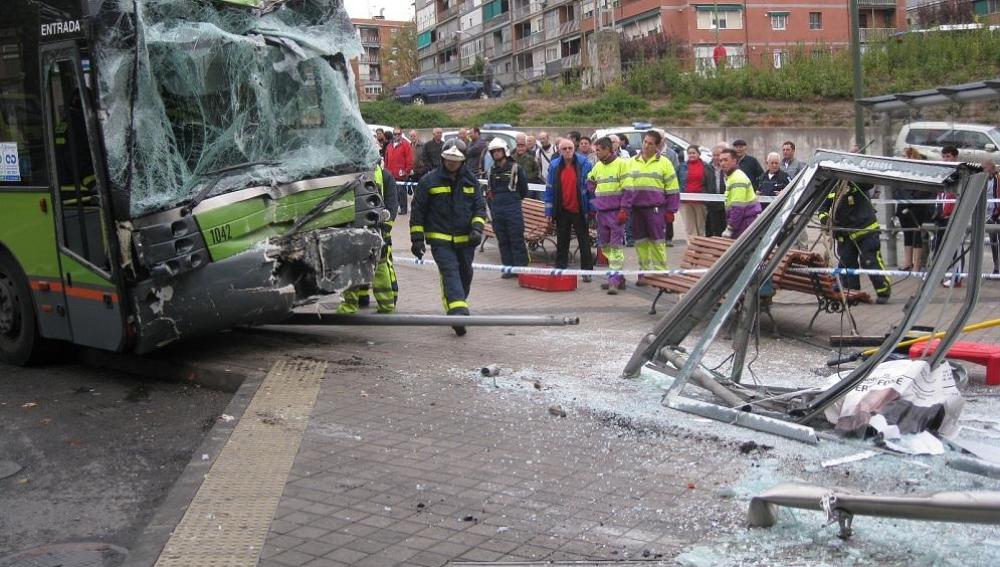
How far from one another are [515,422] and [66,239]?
13.4 ft

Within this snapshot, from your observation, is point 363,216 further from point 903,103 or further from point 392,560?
point 903,103

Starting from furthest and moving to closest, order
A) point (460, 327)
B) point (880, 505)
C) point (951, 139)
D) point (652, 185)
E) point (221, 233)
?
point (951, 139)
point (652, 185)
point (460, 327)
point (221, 233)
point (880, 505)

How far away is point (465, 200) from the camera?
33.8ft

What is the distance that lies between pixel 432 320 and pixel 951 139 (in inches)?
514

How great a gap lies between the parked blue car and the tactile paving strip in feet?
140

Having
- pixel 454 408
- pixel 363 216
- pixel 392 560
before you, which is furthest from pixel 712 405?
pixel 363 216

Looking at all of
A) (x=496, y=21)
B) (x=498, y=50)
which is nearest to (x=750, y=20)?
(x=498, y=50)

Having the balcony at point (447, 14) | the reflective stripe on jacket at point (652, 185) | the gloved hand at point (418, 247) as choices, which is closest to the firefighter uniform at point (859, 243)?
the reflective stripe on jacket at point (652, 185)

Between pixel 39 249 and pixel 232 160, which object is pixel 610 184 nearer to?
pixel 232 160

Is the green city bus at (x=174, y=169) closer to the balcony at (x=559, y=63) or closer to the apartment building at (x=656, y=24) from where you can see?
the apartment building at (x=656, y=24)

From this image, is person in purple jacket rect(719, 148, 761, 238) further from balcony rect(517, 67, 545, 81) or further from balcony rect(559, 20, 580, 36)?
balcony rect(559, 20, 580, 36)

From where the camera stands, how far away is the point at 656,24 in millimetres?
63844

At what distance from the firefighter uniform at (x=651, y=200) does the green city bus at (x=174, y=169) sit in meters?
4.20

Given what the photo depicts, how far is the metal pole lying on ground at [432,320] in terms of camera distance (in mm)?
9031
